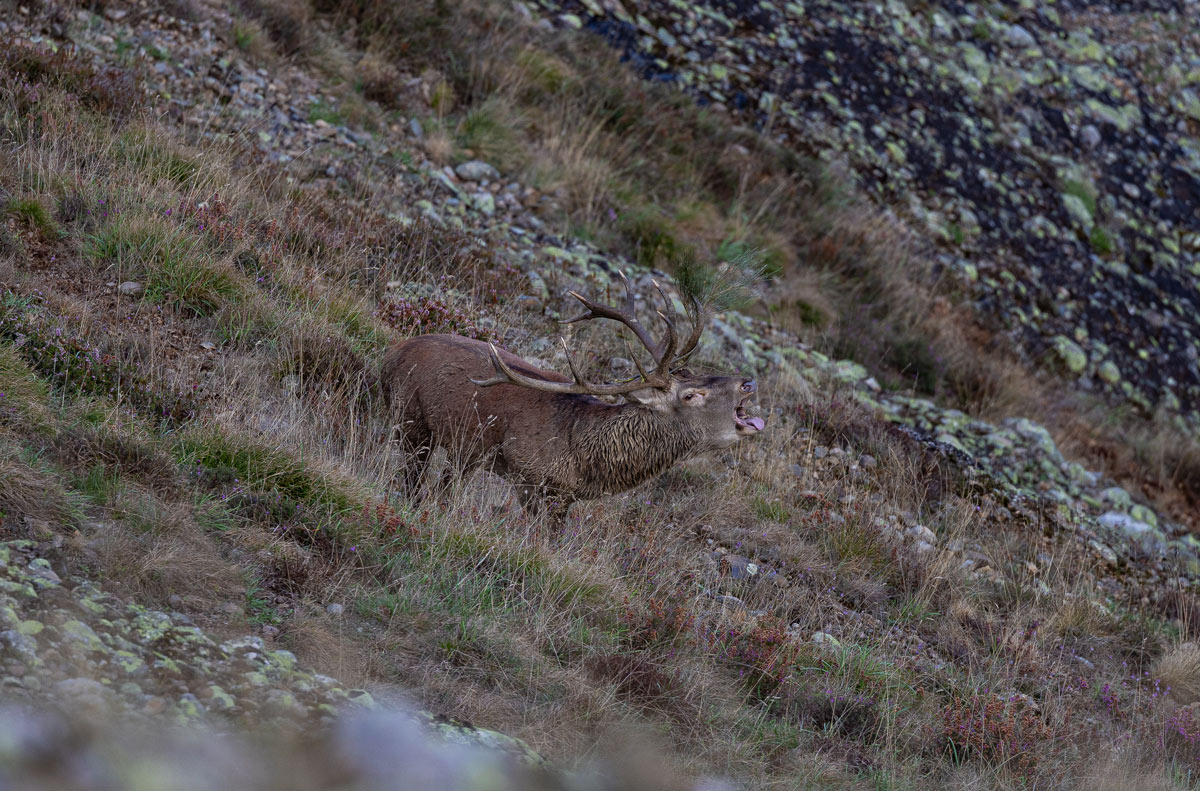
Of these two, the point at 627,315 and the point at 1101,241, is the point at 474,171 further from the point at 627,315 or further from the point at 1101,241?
the point at 1101,241

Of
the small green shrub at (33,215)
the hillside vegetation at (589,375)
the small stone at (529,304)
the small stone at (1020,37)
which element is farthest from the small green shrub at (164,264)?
the small stone at (1020,37)

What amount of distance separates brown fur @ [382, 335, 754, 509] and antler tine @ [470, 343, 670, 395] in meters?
0.07

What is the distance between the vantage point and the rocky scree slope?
43.0 feet

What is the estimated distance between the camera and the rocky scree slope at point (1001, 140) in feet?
43.0

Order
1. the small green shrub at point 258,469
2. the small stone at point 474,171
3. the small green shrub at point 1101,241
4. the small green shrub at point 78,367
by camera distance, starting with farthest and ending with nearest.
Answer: the small green shrub at point 1101,241
the small stone at point 474,171
the small green shrub at point 78,367
the small green shrub at point 258,469

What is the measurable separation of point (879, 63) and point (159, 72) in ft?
32.1

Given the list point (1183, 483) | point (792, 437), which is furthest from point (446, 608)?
point (1183, 483)

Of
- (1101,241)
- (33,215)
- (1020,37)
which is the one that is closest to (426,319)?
Answer: (33,215)

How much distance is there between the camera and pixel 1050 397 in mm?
11734

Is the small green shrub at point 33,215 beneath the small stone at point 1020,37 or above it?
beneath

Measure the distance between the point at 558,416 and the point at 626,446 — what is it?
0.42m

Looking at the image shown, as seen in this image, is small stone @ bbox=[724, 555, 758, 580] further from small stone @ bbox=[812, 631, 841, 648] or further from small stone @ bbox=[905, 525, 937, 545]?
small stone @ bbox=[905, 525, 937, 545]

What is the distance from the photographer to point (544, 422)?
237 inches

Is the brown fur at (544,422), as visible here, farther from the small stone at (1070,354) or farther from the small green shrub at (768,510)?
the small stone at (1070,354)
